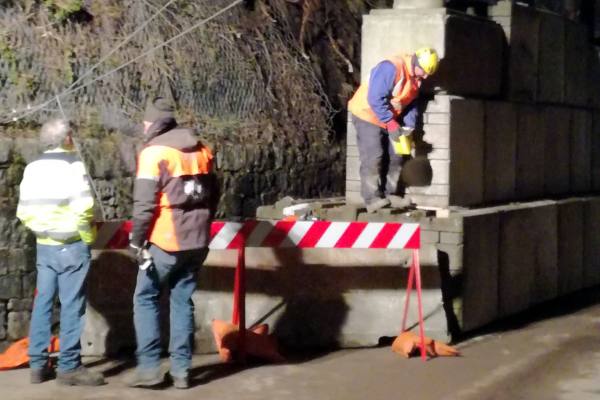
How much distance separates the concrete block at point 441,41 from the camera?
10.7 meters

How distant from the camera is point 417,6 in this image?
35.8ft

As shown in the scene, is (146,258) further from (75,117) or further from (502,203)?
(502,203)

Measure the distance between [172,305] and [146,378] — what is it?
0.58 m

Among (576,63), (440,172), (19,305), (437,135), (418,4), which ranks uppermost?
(418,4)

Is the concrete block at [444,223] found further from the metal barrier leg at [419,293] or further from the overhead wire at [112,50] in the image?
the overhead wire at [112,50]

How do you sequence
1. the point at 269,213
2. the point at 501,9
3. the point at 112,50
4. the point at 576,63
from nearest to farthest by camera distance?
the point at 269,213 < the point at 112,50 < the point at 501,9 < the point at 576,63

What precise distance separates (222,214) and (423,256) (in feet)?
9.28

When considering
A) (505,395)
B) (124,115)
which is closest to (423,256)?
(505,395)

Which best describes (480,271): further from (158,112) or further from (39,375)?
(39,375)

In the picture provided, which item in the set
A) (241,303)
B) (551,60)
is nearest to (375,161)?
(241,303)

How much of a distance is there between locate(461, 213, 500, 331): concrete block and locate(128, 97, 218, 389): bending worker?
304 cm

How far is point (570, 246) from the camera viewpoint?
12.6 m

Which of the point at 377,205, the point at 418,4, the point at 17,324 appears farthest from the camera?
the point at 418,4

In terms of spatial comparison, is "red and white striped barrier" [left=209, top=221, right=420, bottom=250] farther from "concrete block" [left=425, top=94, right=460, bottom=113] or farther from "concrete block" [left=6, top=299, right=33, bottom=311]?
"concrete block" [left=6, top=299, right=33, bottom=311]
